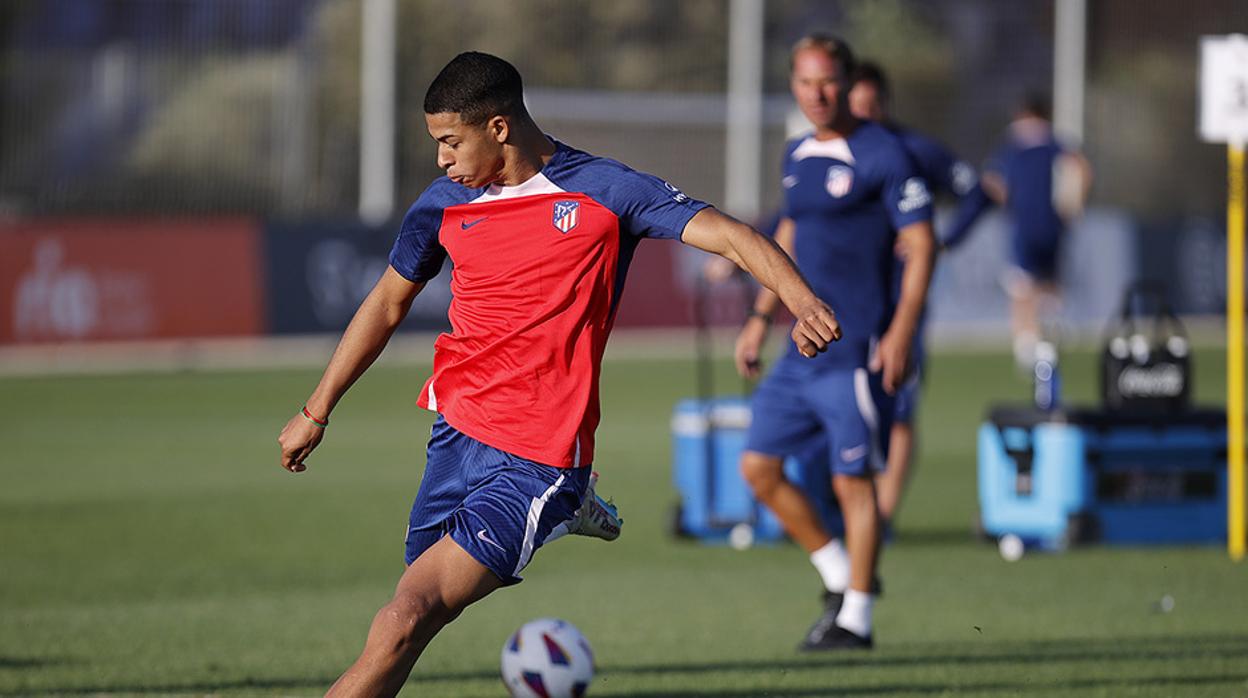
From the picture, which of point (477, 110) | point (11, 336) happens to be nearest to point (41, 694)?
point (477, 110)

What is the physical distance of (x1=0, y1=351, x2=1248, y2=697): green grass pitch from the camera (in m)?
7.34

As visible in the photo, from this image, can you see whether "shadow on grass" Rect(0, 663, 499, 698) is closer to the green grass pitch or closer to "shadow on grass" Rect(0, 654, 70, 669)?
the green grass pitch

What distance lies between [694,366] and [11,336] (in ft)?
26.6

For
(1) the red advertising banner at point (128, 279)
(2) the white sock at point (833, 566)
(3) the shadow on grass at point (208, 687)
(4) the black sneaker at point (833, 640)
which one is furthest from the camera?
(1) the red advertising banner at point (128, 279)

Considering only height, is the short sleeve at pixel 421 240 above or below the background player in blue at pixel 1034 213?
below

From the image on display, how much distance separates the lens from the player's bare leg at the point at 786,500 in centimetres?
826

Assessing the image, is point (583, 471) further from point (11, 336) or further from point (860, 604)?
point (11, 336)

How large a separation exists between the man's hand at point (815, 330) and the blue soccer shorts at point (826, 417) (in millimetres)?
3032

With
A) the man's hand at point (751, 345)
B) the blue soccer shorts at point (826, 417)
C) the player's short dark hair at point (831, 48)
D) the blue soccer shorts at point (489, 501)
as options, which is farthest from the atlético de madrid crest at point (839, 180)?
the blue soccer shorts at point (489, 501)

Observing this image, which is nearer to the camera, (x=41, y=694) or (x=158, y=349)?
(x=41, y=694)

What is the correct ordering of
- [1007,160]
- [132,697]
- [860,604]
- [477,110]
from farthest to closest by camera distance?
[1007,160] → [860,604] → [132,697] → [477,110]

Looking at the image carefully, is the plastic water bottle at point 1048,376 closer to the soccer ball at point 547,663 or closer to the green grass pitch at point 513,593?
the green grass pitch at point 513,593

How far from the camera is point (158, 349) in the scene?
24.0 meters

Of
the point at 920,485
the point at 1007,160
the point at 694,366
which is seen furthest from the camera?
the point at 694,366
